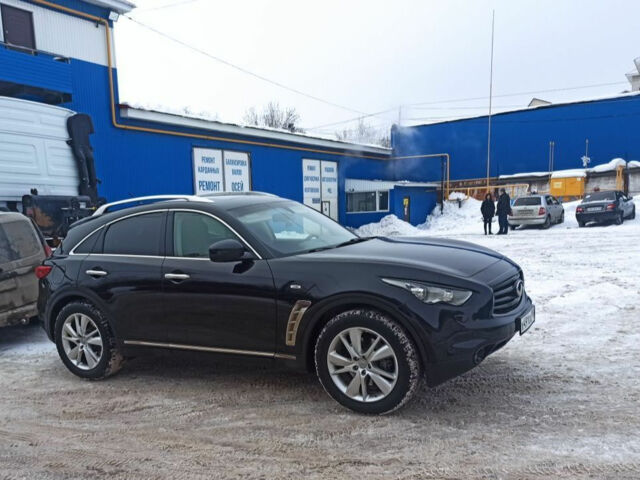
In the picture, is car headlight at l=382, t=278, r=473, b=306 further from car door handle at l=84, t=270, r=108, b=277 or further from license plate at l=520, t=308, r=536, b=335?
car door handle at l=84, t=270, r=108, b=277

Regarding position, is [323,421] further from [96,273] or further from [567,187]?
[567,187]

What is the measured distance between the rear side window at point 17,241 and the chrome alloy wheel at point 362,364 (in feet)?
14.5

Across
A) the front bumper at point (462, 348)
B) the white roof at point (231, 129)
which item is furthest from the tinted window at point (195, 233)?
the white roof at point (231, 129)

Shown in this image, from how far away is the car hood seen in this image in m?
3.66

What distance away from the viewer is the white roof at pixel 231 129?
15586 mm

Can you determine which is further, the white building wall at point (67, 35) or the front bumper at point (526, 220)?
the front bumper at point (526, 220)

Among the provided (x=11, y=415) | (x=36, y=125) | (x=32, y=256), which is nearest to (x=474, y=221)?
(x=36, y=125)

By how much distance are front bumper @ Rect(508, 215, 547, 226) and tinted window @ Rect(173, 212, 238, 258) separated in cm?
1804

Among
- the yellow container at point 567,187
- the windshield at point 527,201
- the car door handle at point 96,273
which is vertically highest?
the yellow container at point 567,187

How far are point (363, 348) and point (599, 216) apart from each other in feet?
61.1

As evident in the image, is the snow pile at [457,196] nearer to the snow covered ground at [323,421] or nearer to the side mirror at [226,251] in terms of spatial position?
the snow covered ground at [323,421]

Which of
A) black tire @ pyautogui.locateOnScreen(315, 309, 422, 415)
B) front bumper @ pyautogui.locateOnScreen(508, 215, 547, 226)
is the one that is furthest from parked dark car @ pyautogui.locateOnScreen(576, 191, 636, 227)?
black tire @ pyautogui.locateOnScreen(315, 309, 422, 415)

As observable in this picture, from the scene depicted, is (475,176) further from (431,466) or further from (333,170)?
(431,466)

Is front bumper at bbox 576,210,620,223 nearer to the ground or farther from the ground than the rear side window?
nearer to the ground
